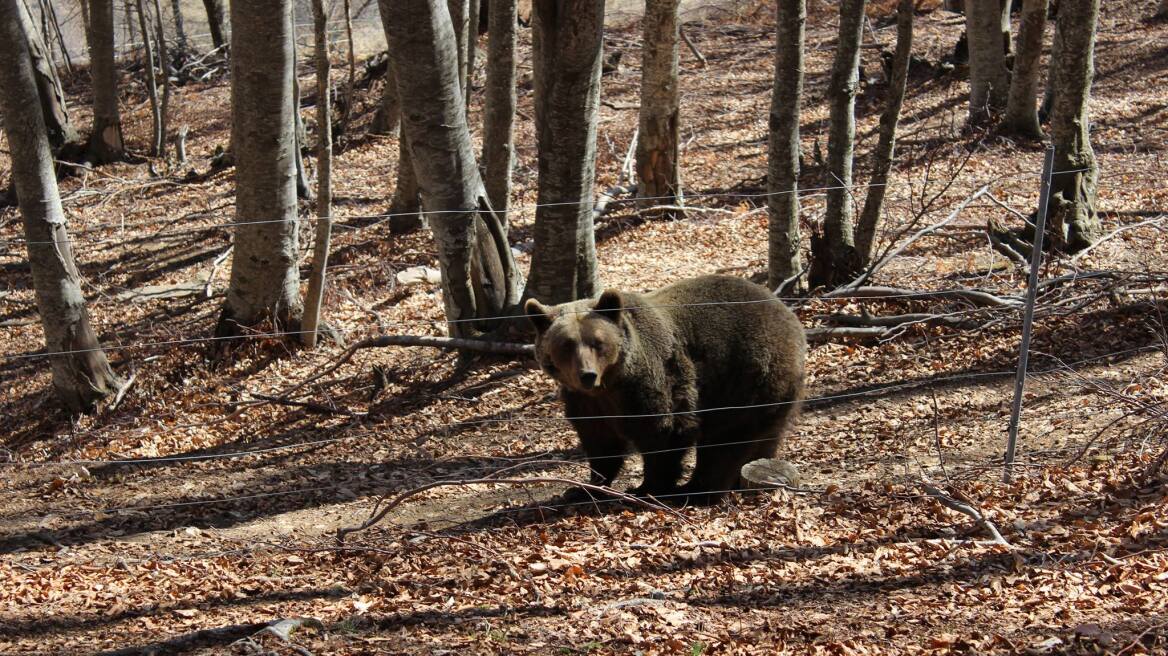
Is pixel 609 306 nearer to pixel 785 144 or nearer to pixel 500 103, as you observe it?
pixel 785 144

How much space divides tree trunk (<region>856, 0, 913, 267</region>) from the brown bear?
11.1 ft

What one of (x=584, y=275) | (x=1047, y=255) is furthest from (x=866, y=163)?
(x=584, y=275)

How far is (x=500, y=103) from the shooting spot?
12.5 meters

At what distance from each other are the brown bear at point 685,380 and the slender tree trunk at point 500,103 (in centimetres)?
519

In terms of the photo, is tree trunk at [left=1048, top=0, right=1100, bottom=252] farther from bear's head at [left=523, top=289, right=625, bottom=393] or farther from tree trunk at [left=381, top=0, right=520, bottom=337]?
bear's head at [left=523, top=289, right=625, bottom=393]

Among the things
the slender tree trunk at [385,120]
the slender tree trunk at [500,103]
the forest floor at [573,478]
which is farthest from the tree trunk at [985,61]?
the slender tree trunk at [385,120]

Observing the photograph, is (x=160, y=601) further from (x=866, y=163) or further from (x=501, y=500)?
(x=866, y=163)

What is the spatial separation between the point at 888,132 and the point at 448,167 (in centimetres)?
465

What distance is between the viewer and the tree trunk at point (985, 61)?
675 inches

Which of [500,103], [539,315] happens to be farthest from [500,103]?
[539,315]

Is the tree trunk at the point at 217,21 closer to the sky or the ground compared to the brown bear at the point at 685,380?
closer to the sky

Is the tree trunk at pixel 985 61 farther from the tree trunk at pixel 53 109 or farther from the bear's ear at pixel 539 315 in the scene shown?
the tree trunk at pixel 53 109

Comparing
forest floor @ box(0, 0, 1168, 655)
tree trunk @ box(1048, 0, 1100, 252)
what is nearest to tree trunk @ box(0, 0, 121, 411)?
forest floor @ box(0, 0, 1168, 655)

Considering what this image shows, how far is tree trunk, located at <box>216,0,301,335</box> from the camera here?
10.3 meters
